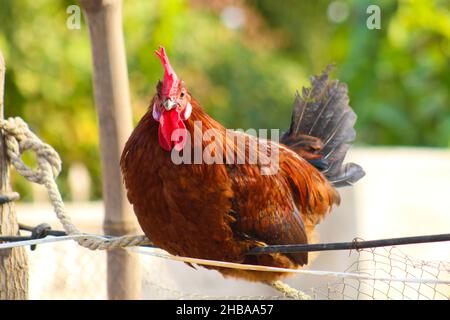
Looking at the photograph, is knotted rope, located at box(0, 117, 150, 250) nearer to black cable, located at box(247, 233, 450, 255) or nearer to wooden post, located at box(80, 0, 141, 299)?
wooden post, located at box(80, 0, 141, 299)

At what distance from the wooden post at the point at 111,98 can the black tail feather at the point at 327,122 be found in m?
0.61

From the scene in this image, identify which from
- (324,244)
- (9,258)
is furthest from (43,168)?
(324,244)

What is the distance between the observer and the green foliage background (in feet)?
19.3

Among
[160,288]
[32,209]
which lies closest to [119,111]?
[160,288]

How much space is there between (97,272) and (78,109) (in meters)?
2.93

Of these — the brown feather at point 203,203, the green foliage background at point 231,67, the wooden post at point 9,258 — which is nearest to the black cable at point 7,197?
the wooden post at point 9,258

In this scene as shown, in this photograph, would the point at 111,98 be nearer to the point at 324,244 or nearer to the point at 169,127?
the point at 169,127

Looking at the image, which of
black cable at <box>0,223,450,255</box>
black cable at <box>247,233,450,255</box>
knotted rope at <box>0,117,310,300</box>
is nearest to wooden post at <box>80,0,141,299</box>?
knotted rope at <box>0,117,310,300</box>

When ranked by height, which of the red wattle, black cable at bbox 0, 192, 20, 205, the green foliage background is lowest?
black cable at bbox 0, 192, 20, 205

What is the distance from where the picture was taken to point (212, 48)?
22.6 ft

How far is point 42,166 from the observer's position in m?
2.29

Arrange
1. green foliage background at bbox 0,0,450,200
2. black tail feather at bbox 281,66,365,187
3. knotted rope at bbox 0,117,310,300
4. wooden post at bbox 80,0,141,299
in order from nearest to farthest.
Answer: knotted rope at bbox 0,117,310,300
wooden post at bbox 80,0,141,299
black tail feather at bbox 281,66,365,187
green foliage background at bbox 0,0,450,200

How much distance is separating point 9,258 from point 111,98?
638mm

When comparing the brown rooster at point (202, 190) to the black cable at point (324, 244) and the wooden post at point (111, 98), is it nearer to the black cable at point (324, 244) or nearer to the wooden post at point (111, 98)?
the black cable at point (324, 244)
